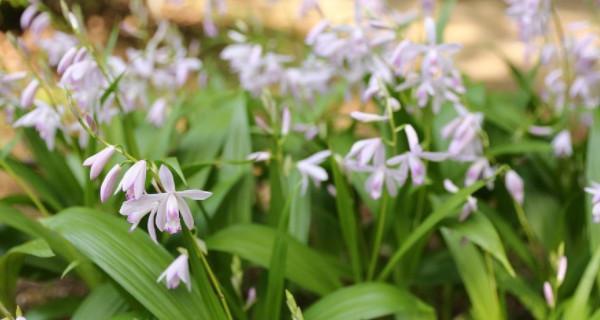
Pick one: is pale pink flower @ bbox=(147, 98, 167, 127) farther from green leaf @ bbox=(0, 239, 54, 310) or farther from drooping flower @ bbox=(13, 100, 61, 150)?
green leaf @ bbox=(0, 239, 54, 310)

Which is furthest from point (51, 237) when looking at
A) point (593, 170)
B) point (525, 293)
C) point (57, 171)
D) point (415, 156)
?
point (593, 170)

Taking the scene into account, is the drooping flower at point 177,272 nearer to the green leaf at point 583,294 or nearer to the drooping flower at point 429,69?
the drooping flower at point 429,69

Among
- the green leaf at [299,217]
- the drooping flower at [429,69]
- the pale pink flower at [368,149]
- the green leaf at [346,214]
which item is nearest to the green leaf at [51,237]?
the green leaf at [299,217]

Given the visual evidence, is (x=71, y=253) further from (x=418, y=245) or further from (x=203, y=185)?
(x=418, y=245)

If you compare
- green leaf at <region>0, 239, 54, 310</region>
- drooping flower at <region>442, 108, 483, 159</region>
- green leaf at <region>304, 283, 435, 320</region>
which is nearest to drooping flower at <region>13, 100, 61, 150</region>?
green leaf at <region>0, 239, 54, 310</region>

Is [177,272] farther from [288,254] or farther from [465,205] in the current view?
[465,205]
